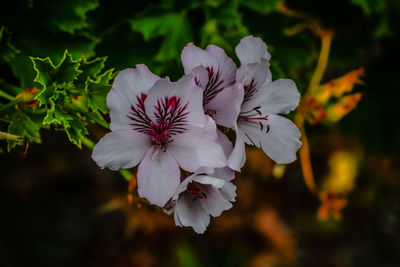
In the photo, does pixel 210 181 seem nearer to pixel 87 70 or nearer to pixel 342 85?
pixel 87 70

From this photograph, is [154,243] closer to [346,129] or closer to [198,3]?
[346,129]

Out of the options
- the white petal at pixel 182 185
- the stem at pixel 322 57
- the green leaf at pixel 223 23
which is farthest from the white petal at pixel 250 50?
the stem at pixel 322 57

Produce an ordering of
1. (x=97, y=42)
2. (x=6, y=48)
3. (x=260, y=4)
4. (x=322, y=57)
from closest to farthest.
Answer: (x=6, y=48) < (x=97, y=42) < (x=260, y=4) < (x=322, y=57)

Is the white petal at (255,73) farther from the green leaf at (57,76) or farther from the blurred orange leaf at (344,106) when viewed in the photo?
the blurred orange leaf at (344,106)

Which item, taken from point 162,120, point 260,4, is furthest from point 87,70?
point 260,4

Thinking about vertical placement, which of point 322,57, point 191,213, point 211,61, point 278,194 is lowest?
point 278,194

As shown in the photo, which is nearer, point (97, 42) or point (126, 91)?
point (126, 91)

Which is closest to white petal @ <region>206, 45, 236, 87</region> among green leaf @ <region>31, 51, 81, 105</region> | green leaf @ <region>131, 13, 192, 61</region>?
green leaf @ <region>31, 51, 81, 105</region>

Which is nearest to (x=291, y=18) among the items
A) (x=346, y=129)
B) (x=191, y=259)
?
(x=346, y=129)
